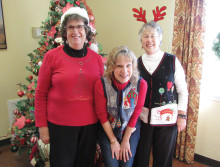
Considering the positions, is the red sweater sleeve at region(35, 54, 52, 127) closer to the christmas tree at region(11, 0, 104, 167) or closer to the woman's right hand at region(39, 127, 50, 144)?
the woman's right hand at region(39, 127, 50, 144)

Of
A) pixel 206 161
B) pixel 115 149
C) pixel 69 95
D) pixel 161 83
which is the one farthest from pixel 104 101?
pixel 206 161

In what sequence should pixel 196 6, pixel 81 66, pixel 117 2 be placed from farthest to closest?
pixel 117 2
pixel 196 6
pixel 81 66

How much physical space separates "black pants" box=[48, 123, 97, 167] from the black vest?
0.49m

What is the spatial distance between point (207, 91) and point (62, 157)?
1815mm

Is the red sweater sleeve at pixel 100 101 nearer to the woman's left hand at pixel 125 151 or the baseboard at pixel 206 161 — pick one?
the woman's left hand at pixel 125 151

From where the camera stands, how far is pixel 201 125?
6.97 feet

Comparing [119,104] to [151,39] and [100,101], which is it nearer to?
[100,101]

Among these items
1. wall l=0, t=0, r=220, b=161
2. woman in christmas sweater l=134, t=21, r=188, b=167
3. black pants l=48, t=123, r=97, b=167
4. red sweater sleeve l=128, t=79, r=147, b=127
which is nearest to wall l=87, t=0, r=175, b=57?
wall l=0, t=0, r=220, b=161

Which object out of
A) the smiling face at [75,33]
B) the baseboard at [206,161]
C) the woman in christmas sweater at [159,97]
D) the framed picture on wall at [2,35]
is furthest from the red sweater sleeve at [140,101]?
the framed picture on wall at [2,35]

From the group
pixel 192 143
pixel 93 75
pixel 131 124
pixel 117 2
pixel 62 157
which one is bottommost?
pixel 192 143

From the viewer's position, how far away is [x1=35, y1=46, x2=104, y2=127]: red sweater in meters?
1.13

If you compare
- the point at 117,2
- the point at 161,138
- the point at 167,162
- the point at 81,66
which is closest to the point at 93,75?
the point at 81,66

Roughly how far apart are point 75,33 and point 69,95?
1.33 feet

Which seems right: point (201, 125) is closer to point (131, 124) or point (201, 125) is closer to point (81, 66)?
point (131, 124)
